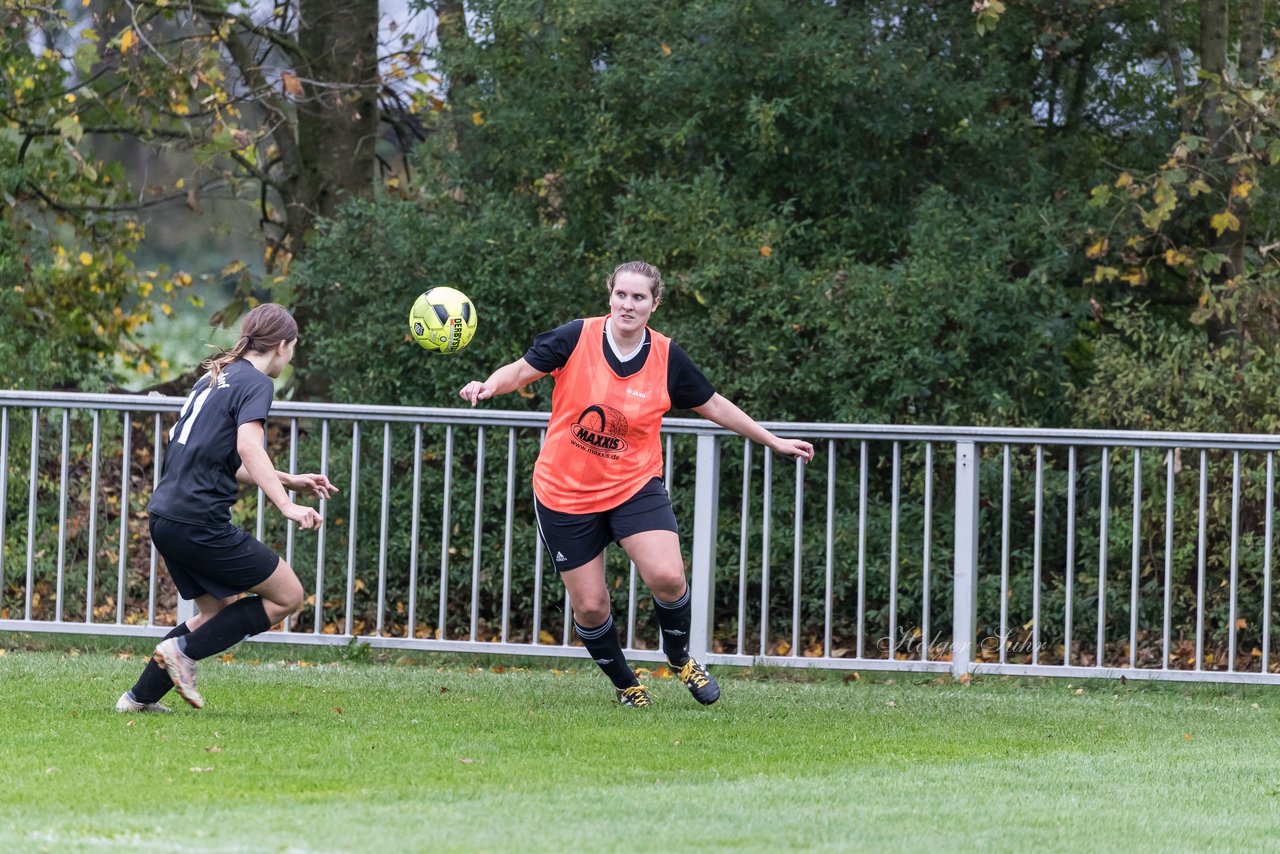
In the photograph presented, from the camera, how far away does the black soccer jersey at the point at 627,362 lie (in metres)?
6.46

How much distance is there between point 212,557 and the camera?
234 inches

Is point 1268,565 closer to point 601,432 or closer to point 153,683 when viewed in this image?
point 601,432

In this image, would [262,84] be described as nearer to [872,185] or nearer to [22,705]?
[872,185]

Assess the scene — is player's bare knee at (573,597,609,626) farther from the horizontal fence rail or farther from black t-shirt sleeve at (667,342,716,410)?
the horizontal fence rail

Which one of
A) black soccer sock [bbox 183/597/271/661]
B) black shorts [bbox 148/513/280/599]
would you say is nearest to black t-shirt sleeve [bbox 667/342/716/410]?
black shorts [bbox 148/513/280/599]

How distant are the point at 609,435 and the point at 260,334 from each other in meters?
1.47

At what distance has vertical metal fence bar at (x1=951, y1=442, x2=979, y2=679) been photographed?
25.9ft

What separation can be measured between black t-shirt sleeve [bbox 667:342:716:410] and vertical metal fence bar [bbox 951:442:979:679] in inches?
73.3

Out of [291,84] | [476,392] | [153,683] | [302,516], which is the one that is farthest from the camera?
[291,84]

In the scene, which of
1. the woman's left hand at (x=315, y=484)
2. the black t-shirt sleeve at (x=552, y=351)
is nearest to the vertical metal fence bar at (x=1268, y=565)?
the black t-shirt sleeve at (x=552, y=351)

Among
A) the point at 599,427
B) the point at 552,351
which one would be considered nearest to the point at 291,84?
the point at 552,351

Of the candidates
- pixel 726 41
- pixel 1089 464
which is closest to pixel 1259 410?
pixel 1089 464

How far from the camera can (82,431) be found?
35.6ft

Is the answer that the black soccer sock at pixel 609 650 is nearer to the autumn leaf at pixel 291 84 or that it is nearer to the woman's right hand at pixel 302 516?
the woman's right hand at pixel 302 516
